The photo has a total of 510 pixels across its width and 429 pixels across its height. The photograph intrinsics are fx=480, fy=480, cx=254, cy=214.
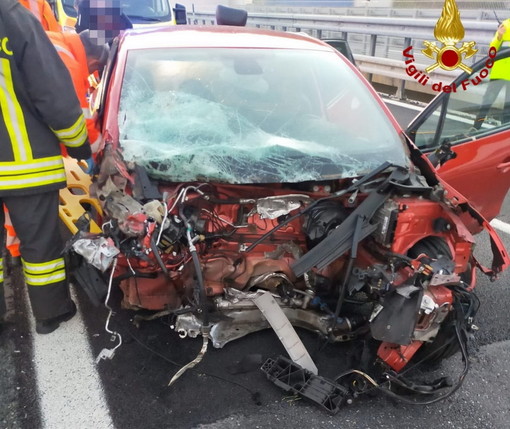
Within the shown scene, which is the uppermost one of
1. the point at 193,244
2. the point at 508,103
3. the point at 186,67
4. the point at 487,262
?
the point at 186,67

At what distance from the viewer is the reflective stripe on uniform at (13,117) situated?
2.36 metres

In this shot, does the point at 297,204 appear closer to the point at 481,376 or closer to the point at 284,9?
the point at 481,376

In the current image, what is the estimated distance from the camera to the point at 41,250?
2674 mm

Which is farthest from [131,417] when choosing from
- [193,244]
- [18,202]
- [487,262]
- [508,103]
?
[508,103]

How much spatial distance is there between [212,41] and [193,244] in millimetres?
1572

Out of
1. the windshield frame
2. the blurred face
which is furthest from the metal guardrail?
the blurred face

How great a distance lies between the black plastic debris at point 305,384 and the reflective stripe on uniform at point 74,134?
158cm

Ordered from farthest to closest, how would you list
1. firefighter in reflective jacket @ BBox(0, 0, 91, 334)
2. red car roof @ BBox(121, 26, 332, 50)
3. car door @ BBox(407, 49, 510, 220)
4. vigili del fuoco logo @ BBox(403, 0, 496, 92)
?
vigili del fuoco logo @ BBox(403, 0, 496, 92), car door @ BBox(407, 49, 510, 220), red car roof @ BBox(121, 26, 332, 50), firefighter in reflective jacket @ BBox(0, 0, 91, 334)

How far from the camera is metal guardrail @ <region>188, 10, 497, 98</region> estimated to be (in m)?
6.93

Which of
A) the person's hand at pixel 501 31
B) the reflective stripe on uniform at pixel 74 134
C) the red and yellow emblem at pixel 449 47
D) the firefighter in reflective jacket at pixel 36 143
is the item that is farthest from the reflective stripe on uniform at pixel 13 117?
the red and yellow emblem at pixel 449 47

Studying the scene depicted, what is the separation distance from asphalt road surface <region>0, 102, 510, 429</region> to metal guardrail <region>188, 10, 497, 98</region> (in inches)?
209

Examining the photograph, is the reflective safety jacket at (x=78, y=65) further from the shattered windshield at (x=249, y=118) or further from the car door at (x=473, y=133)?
the car door at (x=473, y=133)

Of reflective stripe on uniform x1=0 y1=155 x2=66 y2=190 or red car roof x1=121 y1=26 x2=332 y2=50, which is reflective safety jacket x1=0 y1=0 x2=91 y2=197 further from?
red car roof x1=121 y1=26 x2=332 y2=50

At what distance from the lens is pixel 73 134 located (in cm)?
260
